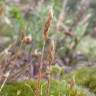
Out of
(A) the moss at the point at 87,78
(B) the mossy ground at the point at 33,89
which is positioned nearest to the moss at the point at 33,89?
(B) the mossy ground at the point at 33,89

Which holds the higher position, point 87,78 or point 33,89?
point 33,89

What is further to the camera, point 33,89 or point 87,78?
point 87,78

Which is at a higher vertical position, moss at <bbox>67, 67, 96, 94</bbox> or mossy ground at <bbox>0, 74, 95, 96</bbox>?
mossy ground at <bbox>0, 74, 95, 96</bbox>

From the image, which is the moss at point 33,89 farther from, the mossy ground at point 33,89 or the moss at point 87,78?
the moss at point 87,78

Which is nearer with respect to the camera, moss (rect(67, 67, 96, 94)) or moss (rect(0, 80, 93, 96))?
moss (rect(0, 80, 93, 96))

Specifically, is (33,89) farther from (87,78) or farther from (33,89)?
(87,78)

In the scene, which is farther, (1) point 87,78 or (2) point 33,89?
(1) point 87,78

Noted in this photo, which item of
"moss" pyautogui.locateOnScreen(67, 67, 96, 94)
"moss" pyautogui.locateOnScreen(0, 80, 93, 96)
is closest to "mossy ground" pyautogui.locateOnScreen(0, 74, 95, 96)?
"moss" pyautogui.locateOnScreen(0, 80, 93, 96)

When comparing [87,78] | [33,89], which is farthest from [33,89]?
[87,78]

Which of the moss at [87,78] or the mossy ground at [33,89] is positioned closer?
the mossy ground at [33,89]

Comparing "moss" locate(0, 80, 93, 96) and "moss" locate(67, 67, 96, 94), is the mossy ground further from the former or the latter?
"moss" locate(67, 67, 96, 94)

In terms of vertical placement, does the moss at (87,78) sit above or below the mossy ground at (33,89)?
below

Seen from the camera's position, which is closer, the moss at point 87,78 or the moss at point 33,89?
the moss at point 33,89
